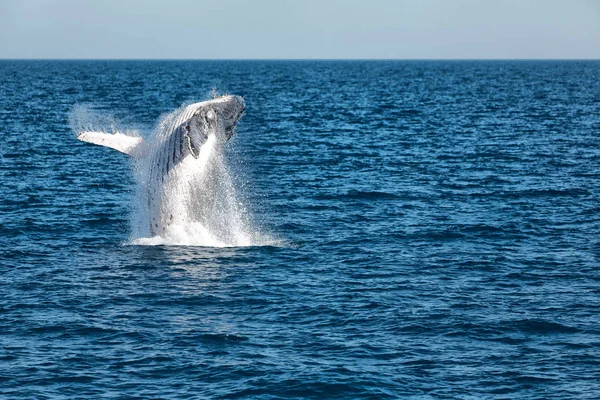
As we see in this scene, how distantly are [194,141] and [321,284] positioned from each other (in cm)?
579

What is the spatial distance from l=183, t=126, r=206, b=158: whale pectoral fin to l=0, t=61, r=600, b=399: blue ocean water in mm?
4018

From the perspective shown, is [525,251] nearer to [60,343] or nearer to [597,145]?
[60,343]

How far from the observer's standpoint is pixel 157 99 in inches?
4203

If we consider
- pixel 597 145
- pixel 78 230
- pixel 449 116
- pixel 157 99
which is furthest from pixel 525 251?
pixel 157 99

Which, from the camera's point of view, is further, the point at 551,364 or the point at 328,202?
the point at 328,202

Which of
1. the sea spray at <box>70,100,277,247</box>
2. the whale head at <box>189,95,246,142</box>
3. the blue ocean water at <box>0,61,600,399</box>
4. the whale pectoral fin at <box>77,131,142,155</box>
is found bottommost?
the blue ocean water at <box>0,61,600,399</box>

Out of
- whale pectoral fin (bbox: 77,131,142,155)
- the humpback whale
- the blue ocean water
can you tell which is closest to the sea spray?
the humpback whale

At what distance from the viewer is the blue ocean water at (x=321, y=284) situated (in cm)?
2045

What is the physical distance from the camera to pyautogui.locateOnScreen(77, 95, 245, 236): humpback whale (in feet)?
87.1

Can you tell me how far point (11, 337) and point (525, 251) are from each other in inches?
709

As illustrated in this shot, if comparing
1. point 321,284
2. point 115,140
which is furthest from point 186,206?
point 321,284

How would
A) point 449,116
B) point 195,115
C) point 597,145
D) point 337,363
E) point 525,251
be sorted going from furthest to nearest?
1. point 449,116
2. point 597,145
3. point 525,251
4. point 195,115
5. point 337,363

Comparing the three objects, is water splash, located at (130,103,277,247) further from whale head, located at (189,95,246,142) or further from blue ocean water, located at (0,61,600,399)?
blue ocean water, located at (0,61,600,399)

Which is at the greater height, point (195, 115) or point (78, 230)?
point (195, 115)
